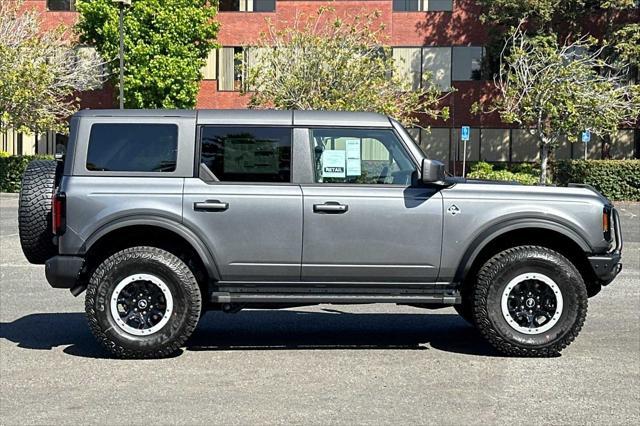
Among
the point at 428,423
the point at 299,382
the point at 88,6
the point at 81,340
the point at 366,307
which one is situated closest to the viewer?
the point at 428,423

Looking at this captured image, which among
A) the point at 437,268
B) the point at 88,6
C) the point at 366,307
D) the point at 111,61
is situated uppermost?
the point at 88,6

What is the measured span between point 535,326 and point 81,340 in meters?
4.10

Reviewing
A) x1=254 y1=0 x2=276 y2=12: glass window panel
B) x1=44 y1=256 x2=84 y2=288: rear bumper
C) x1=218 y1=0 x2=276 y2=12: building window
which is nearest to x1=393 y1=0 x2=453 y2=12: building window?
x1=254 y1=0 x2=276 y2=12: glass window panel

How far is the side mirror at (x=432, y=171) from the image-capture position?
24.1 feet

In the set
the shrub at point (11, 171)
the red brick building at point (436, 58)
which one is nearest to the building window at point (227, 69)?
the red brick building at point (436, 58)

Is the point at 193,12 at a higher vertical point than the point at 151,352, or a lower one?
higher

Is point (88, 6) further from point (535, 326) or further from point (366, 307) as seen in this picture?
point (535, 326)

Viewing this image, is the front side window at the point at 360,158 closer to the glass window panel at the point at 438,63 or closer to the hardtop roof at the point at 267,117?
the hardtop roof at the point at 267,117

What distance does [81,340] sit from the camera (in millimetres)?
8227

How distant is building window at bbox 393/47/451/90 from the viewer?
147 feet

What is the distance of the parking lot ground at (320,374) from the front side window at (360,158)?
1516 mm

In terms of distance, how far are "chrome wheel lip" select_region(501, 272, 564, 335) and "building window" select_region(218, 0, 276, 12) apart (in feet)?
128

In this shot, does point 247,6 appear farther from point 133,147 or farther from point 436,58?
point 133,147

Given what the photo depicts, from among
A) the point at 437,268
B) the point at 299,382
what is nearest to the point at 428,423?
the point at 299,382
